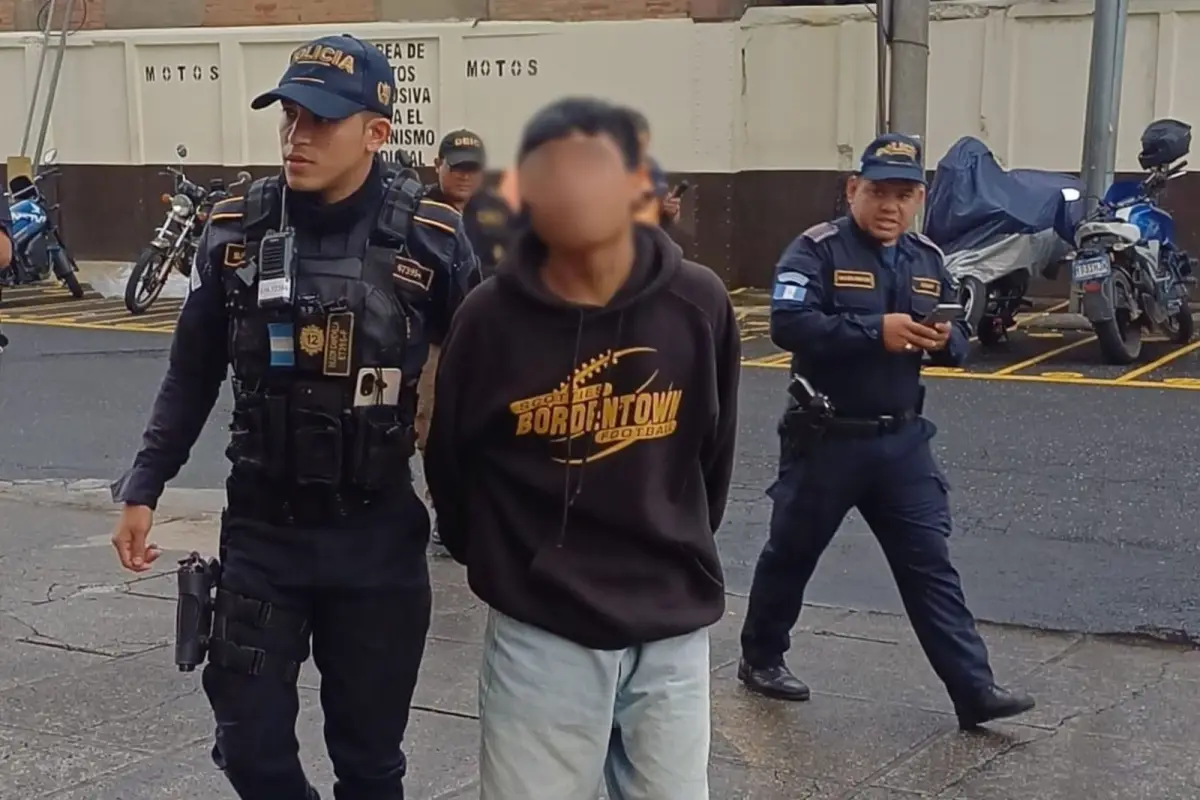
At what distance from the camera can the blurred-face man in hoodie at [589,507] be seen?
120 inches

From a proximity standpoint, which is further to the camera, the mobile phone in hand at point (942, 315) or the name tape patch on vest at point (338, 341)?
the mobile phone in hand at point (942, 315)

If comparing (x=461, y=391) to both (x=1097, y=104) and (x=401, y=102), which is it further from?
(x=401, y=102)

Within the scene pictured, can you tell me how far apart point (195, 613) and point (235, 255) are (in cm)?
76

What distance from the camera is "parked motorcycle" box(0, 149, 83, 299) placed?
18062mm

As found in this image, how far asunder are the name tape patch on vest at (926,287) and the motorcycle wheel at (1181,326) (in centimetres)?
875

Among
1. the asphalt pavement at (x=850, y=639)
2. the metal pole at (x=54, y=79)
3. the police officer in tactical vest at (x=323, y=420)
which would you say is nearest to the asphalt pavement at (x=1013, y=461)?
the asphalt pavement at (x=850, y=639)

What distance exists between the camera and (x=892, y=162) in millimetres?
5039

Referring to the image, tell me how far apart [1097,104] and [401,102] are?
805 centimetres

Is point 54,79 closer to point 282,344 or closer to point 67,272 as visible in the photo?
point 67,272

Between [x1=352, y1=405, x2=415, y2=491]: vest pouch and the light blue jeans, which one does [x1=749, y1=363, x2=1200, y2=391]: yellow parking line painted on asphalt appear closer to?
[x1=352, y1=405, x2=415, y2=491]: vest pouch

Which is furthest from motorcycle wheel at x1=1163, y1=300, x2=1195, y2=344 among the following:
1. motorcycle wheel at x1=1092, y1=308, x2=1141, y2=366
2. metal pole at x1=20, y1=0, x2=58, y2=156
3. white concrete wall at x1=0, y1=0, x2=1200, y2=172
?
metal pole at x1=20, y1=0, x2=58, y2=156

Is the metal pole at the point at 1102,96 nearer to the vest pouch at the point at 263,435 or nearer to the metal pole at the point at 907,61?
the metal pole at the point at 907,61

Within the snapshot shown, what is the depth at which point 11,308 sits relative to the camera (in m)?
18.7

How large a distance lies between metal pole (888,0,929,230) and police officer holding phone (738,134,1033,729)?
26.9 feet
